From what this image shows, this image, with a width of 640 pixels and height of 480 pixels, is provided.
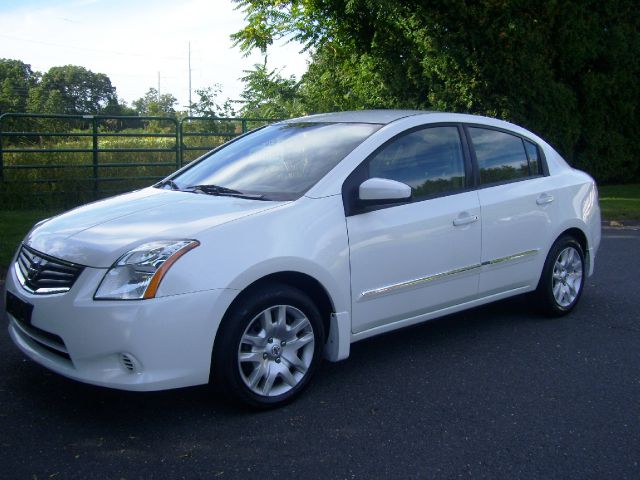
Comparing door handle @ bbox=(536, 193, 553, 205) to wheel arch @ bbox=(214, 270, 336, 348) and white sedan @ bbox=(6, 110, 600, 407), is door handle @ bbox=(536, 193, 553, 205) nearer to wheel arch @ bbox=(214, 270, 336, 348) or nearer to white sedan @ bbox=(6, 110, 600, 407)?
white sedan @ bbox=(6, 110, 600, 407)

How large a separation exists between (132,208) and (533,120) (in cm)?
1250

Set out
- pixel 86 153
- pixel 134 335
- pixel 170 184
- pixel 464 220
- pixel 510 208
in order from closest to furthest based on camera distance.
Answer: pixel 134 335, pixel 464 220, pixel 170 184, pixel 510 208, pixel 86 153

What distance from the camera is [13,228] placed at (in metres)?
9.82

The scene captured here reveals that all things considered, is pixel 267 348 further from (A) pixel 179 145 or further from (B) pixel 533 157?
(A) pixel 179 145

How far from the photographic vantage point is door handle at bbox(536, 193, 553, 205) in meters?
5.72

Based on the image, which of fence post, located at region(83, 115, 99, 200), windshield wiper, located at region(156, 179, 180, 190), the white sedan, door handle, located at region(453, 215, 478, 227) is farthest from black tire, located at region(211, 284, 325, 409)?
fence post, located at region(83, 115, 99, 200)

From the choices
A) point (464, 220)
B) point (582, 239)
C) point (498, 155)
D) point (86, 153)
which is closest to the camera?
point (464, 220)

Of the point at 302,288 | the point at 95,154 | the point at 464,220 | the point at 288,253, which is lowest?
the point at 302,288

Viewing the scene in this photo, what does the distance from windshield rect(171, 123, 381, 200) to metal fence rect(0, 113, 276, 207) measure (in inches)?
335

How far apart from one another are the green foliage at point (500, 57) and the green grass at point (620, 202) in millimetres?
430

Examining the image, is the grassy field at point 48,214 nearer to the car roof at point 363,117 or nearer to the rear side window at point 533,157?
the car roof at point 363,117

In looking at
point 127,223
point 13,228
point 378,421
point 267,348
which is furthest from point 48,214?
point 378,421

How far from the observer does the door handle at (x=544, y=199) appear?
5.72 meters

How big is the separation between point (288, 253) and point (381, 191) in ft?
2.40
